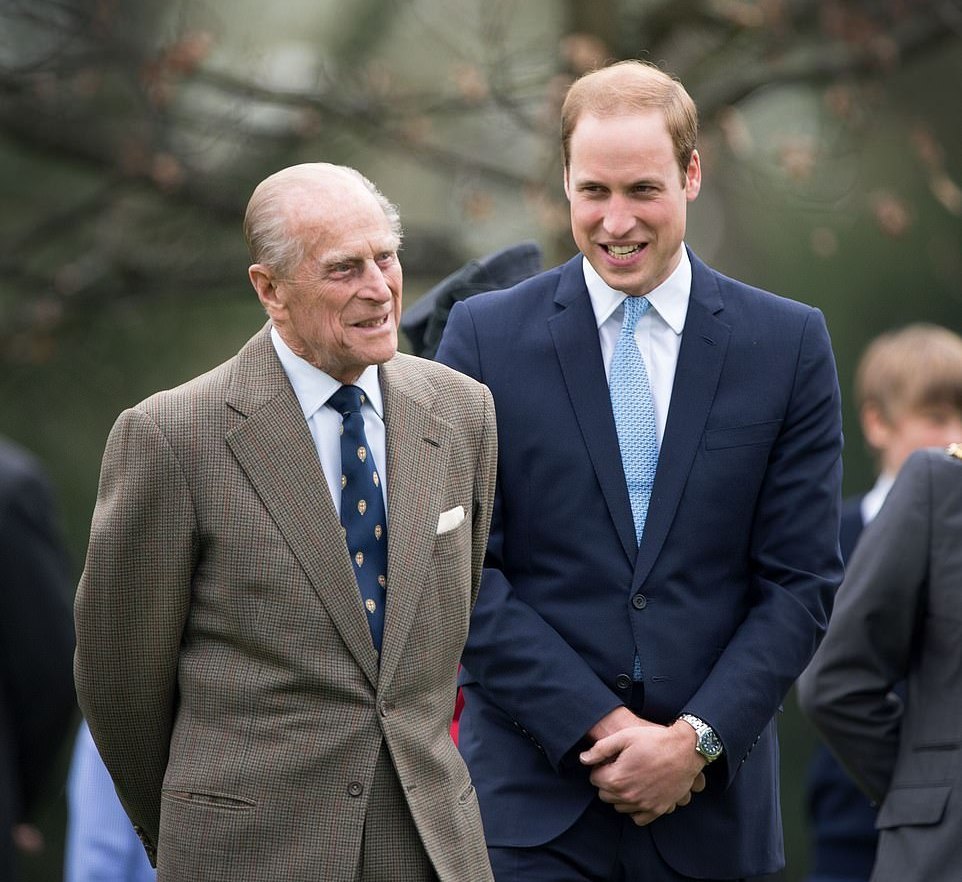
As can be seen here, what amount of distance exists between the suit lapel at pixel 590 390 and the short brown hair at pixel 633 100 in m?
0.30

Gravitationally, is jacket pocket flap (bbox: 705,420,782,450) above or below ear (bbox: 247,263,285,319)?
below

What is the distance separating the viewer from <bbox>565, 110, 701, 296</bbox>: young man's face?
13.1ft

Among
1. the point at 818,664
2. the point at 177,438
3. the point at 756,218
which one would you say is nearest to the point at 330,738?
the point at 177,438

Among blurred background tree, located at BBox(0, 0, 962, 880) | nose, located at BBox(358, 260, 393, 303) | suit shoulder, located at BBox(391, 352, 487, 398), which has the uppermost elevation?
blurred background tree, located at BBox(0, 0, 962, 880)

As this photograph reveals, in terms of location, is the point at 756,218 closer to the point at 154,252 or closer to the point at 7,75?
the point at 154,252

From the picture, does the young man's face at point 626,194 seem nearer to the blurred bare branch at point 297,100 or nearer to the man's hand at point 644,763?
the man's hand at point 644,763

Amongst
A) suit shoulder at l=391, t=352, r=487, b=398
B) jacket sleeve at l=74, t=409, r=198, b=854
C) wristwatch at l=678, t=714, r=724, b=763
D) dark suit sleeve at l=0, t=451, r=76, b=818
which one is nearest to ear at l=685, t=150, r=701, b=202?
suit shoulder at l=391, t=352, r=487, b=398

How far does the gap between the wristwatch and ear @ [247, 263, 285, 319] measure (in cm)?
114

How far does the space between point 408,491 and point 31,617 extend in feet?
8.61

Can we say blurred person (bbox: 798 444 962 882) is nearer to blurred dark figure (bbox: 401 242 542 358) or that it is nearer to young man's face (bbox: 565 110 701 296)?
young man's face (bbox: 565 110 701 296)

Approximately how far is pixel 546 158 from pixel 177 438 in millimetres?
4394

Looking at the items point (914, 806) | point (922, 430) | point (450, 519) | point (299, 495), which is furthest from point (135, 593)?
point (922, 430)

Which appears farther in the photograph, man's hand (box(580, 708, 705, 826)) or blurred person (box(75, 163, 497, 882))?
man's hand (box(580, 708, 705, 826))

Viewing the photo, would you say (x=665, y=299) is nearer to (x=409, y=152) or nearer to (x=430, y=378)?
(x=430, y=378)
